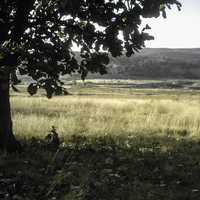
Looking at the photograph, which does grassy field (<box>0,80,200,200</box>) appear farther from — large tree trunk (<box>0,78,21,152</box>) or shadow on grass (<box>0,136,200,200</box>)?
large tree trunk (<box>0,78,21,152</box>)

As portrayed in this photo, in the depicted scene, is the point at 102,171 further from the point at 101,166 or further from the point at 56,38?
the point at 56,38

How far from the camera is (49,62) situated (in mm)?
9102

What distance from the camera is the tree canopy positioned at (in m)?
7.84

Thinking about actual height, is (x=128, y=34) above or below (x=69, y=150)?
above

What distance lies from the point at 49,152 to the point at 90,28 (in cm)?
268

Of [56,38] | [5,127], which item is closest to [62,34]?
[56,38]

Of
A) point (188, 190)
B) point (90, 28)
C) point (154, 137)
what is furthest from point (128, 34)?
point (154, 137)

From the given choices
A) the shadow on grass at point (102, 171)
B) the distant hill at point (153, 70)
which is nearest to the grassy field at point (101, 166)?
the shadow on grass at point (102, 171)

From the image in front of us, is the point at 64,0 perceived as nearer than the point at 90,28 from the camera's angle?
Yes

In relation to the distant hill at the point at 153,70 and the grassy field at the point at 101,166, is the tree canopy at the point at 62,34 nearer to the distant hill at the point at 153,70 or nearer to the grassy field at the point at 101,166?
the grassy field at the point at 101,166

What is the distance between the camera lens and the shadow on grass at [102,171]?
7.11 m

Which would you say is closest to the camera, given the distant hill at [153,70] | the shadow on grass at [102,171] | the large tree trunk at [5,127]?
the shadow on grass at [102,171]

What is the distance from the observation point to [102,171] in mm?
8367

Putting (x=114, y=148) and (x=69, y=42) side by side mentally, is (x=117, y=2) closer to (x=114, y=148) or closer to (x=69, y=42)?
(x=69, y=42)
